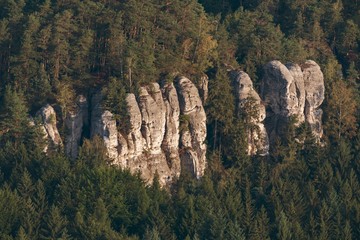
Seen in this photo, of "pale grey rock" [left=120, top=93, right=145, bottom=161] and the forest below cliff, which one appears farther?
"pale grey rock" [left=120, top=93, right=145, bottom=161]

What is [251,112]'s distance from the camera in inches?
4451

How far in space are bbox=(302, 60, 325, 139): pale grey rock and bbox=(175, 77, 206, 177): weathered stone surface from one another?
9.89 m

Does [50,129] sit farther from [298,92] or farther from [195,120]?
[298,92]

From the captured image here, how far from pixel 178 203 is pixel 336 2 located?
1287 inches

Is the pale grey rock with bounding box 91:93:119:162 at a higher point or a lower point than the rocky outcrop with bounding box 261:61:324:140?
lower

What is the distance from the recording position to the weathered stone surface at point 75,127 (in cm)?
10756

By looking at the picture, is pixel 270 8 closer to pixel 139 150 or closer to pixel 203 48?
pixel 203 48

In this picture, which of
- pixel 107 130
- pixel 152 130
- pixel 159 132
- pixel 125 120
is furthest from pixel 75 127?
pixel 159 132

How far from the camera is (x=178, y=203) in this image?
10438 cm

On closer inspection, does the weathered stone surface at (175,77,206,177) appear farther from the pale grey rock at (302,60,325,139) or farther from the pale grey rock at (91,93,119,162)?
the pale grey rock at (302,60,325,139)

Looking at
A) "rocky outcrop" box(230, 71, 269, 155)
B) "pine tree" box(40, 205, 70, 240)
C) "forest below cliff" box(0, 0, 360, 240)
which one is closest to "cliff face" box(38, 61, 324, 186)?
"rocky outcrop" box(230, 71, 269, 155)

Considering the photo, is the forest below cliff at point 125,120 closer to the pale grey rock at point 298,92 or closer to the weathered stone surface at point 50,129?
the weathered stone surface at point 50,129

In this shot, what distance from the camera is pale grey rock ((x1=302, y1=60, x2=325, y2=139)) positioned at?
117m

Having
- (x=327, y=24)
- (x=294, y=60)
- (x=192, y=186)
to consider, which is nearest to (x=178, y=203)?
(x=192, y=186)
